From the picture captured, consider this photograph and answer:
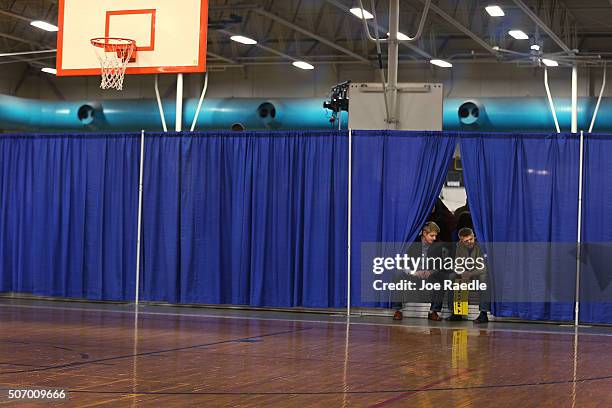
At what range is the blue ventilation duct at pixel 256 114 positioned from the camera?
64.8 ft

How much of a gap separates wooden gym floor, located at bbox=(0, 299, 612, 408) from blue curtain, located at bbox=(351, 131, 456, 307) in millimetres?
1172

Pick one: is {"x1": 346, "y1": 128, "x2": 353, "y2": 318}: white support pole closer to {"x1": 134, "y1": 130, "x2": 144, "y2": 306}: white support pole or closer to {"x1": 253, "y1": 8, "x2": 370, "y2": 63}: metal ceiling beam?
{"x1": 134, "y1": 130, "x2": 144, "y2": 306}: white support pole

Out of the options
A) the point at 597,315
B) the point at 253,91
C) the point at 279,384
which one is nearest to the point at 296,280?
the point at 597,315

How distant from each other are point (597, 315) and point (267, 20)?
498 inches

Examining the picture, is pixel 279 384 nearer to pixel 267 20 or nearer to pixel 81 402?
pixel 81 402

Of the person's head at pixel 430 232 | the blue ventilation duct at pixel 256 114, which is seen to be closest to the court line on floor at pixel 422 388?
the person's head at pixel 430 232

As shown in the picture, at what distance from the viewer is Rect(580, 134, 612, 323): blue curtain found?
12.5 metres

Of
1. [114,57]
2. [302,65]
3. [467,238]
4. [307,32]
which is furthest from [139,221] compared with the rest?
[302,65]

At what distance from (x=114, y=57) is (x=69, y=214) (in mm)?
2629

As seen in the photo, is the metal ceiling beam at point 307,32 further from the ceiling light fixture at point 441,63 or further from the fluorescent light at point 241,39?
the ceiling light fixture at point 441,63

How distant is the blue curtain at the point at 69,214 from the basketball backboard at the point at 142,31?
53.8 inches

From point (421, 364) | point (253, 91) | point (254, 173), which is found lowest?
point (421, 364)

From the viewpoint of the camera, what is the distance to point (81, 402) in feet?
19.6

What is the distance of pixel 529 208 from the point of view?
12.8 meters
